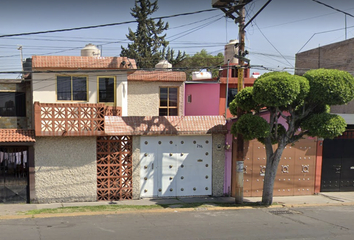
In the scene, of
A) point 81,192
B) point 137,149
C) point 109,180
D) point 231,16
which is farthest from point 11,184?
point 231,16

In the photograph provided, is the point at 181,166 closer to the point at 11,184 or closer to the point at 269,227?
the point at 269,227

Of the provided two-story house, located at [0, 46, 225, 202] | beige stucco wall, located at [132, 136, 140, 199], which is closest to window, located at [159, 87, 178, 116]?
two-story house, located at [0, 46, 225, 202]

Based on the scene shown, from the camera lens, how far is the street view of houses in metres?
9.49

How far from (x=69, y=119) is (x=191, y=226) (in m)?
5.43

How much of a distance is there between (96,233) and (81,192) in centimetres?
386

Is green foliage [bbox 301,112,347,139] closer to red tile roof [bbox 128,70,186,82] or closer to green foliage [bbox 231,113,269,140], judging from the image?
green foliage [bbox 231,113,269,140]

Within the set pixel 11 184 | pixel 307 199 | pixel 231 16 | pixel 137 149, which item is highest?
pixel 231 16

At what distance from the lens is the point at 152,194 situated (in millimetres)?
12508

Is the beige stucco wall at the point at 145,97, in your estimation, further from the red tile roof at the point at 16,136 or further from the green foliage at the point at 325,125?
the green foliage at the point at 325,125

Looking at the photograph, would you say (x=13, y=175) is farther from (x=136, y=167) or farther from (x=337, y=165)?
(x=337, y=165)

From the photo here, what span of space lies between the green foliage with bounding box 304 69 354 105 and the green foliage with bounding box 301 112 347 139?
0.51 m

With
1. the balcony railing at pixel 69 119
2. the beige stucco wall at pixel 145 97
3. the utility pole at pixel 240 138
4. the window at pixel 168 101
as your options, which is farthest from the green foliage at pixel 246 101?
the window at pixel 168 101

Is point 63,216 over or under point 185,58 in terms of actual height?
under

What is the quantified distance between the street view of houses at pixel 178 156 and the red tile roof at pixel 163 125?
0.04 m
